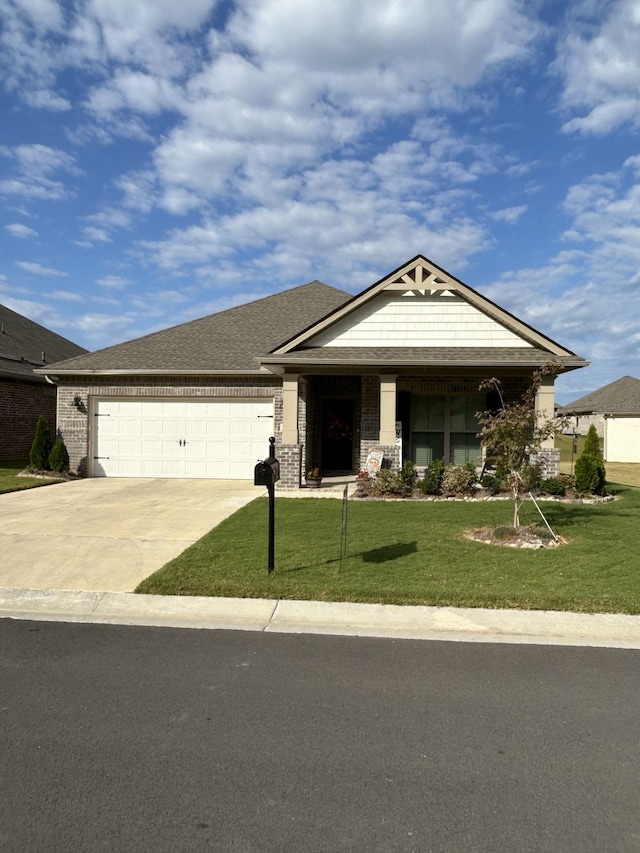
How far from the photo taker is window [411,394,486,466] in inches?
607

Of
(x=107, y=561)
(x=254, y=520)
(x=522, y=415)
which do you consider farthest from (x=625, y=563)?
(x=107, y=561)

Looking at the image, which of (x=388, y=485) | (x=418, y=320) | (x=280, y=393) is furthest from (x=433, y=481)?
(x=280, y=393)

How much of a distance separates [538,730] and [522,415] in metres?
5.78

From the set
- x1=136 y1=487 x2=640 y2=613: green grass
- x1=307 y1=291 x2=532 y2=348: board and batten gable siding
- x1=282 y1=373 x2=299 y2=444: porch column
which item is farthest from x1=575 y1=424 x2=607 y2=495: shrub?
x1=282 y1=373 x2=299 y2=444: porch column

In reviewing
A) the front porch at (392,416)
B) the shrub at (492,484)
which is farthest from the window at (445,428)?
the shrub at (492,484)

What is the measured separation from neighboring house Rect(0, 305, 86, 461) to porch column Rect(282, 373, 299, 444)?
34.6 feet

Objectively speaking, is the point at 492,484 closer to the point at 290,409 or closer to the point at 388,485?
the point at 388,485

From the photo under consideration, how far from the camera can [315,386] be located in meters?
17.1

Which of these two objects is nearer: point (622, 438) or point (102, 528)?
point (102, 528)

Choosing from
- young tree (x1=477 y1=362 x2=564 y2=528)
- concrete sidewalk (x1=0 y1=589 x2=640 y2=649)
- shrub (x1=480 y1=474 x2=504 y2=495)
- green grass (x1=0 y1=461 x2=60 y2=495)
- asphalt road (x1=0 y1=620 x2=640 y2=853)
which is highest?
young tree (x1=477 y1=362 x2=564 y2=528)

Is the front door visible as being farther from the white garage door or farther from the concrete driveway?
the concrete driveway

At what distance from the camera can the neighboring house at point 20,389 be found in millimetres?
19766

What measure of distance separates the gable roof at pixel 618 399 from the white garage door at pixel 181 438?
583 inches

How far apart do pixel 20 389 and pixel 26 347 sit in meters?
3.60
